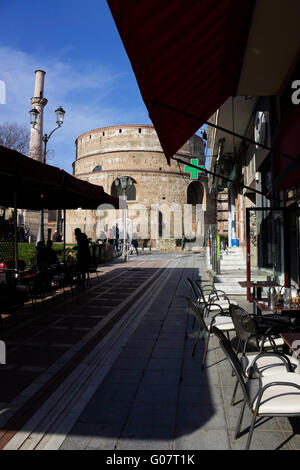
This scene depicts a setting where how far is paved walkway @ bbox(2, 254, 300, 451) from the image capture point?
2.70 meters

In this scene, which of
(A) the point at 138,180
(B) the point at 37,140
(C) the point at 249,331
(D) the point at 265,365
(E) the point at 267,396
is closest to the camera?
(E) the point at 267,396

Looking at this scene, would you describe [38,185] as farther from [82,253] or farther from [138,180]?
[138,180]

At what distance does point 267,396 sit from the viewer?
2.71 meters

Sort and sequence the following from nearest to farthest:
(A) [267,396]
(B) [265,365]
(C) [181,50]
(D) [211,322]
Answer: (A) [267,396], (B) [265,365], (C) [181,50], (D) [211,322]

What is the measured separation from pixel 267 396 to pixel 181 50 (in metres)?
3.32

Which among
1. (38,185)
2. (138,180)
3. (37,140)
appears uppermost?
(37,140)

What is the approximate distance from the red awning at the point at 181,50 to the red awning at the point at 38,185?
7.43ft

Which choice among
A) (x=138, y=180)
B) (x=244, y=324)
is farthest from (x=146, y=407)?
(x=138, y=180)

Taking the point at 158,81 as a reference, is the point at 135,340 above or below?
below
